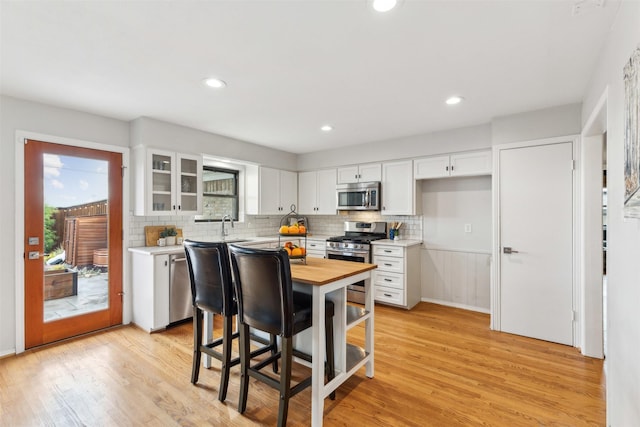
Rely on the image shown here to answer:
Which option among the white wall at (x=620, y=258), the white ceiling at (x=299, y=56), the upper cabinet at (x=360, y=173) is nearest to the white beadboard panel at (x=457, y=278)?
the upper cabinet at (x=360, y=173)

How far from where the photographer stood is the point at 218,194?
4.87 metres

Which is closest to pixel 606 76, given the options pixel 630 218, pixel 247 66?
pixel 630 218

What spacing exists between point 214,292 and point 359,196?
3.08m

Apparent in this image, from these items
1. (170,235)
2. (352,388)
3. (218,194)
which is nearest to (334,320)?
(352,388)

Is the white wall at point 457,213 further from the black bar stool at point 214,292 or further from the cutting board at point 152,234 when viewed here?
the cutting board at point 152,234

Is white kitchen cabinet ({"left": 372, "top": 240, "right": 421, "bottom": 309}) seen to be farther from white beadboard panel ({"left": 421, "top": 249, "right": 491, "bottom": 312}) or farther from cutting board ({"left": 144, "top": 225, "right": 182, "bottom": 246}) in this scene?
cutting board ({"left": 144, "top": 225, "right": 182, "bottom": 246})

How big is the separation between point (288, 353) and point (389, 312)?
2.60m

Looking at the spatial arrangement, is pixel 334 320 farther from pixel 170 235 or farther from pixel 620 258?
pixel 170 235

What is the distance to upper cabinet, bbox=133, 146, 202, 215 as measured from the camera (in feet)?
11.8

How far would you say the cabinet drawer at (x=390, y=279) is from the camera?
4.27 meters

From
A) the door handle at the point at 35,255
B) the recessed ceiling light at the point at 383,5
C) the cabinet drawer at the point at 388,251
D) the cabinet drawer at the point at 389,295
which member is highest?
the recessed ceiling light at the point at 383,5

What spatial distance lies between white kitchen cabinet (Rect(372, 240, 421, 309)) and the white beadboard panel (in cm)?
22

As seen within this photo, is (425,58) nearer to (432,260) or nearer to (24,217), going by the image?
(432,260)

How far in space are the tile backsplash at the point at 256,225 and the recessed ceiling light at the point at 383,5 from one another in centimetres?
348
